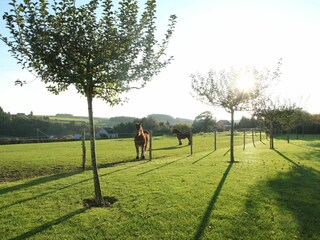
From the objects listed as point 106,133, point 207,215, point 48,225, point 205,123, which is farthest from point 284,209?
point 106,133

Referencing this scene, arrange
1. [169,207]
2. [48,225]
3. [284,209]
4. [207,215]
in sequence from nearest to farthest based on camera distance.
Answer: [48,225] → [207,215] → [284,209] → [169,207]

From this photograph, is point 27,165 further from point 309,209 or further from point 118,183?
point 309,209

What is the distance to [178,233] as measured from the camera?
18.7ft

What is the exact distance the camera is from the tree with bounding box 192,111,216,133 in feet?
271

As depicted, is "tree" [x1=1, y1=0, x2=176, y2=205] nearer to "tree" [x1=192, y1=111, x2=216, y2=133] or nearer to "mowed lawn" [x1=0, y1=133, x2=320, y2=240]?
"mowed lawn" [x1=0, y1=133, x2=320, y2=240]

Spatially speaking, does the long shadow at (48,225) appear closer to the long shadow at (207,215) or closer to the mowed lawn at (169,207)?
the mowed lawn at (169,207)

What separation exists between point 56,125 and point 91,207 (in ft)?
292

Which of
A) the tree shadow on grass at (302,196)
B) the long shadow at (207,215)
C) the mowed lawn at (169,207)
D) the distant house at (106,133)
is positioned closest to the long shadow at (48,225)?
the mowed lawn at (169,207)

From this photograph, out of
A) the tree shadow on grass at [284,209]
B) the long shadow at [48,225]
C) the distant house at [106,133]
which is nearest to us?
the long shadow at [48,225]

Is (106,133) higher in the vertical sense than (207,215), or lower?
higher

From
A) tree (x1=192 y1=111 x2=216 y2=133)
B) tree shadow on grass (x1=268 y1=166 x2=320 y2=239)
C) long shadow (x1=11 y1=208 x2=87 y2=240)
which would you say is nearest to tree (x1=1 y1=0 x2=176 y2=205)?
long shadow (x1=11 y1=208 x2=87 y2=240)

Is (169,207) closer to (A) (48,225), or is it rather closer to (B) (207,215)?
(B) (207,215)

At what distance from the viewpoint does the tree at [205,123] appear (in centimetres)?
8256

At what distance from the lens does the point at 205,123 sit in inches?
3312
